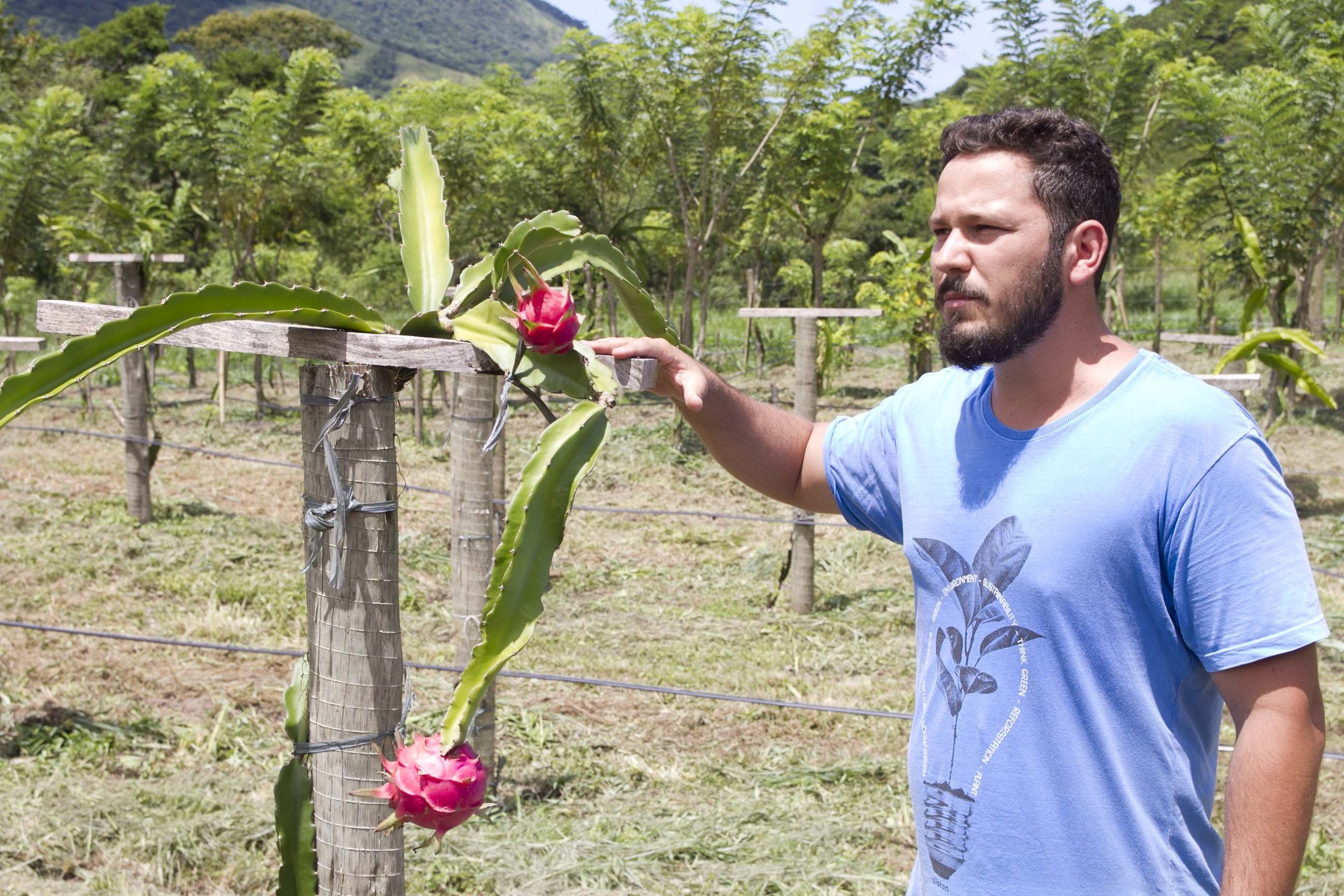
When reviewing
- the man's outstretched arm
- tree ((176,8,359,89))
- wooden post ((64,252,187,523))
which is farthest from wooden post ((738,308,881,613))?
tree ((176,8,359,89))

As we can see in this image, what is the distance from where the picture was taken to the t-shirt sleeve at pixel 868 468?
1.79 meters

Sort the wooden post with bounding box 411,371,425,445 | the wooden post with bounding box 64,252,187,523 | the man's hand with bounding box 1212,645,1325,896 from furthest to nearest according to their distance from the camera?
the wooden post with bounding box 411,371,425,445, the wooden post with bounding box 64,252,187,523, the man's hand with bounding box 1212,645,1325,896

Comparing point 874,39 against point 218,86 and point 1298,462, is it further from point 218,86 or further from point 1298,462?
point 218,86

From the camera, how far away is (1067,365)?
150 centimetres

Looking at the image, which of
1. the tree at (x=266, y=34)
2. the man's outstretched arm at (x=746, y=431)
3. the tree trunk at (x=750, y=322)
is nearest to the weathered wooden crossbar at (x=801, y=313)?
the man's outstretched arm at (x=746, y=431)

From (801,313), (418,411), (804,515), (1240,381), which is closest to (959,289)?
(801,313)

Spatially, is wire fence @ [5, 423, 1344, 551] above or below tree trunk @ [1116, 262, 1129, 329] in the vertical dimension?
below

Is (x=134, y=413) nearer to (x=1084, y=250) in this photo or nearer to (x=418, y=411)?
(x=418, y=411)

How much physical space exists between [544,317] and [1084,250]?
710mm

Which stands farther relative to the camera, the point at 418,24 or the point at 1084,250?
the point at 418,24

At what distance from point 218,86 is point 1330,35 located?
9.35 m

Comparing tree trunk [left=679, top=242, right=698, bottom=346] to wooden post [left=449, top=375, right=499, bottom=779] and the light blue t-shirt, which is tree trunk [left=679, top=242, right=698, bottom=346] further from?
the light blue t-shirt

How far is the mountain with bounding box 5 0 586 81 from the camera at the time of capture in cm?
10300

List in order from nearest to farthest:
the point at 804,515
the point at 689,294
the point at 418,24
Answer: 1. the point at 804,515
2. the point at 689,294
3. the point at 418,24
